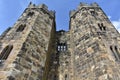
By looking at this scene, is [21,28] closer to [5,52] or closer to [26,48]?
[26,48]

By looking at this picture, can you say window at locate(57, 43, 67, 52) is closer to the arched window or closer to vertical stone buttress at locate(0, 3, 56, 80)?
vertical stone buttress at locate(0, 3, 56, 80)

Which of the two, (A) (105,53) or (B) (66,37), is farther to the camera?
(B) (66,37)

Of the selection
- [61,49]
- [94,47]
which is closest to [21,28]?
[61,49]

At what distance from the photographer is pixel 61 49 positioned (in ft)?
61.4

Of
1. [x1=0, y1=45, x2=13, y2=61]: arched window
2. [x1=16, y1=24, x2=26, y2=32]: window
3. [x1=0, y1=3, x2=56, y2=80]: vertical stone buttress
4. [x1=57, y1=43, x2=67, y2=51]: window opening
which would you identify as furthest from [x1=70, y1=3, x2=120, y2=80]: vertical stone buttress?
[x1=0, y1=45, x2=13, y2=61]: arched window

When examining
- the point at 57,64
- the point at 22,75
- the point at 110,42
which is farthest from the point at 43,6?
the point at 22,75

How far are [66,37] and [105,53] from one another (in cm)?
759

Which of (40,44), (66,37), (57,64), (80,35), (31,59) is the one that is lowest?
(31,59)

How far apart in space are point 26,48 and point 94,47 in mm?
4708

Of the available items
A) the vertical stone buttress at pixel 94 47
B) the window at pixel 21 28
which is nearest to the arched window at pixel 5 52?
the window at pixel 21 28

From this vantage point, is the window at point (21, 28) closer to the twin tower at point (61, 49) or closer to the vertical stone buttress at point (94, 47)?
the twin tower at point (61, 49)

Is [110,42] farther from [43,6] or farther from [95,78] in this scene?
[43,6]

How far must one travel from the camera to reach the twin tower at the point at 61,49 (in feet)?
40.3

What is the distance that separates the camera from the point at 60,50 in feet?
60.5
